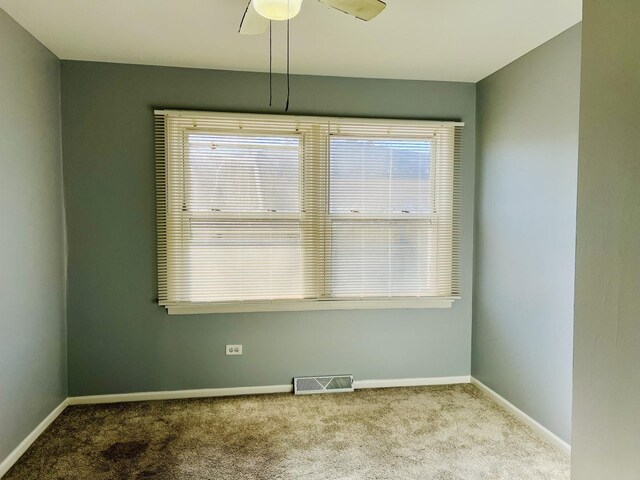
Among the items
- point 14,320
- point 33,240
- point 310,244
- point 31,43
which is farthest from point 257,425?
point 31,43

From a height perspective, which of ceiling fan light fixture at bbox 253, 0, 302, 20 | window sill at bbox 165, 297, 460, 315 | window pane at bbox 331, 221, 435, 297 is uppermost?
ceiling fan light fixture at bbox 253, 0, 302, 20

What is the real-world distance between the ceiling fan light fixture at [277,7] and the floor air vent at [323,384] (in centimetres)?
265

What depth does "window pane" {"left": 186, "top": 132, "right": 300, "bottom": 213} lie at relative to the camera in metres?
3.12

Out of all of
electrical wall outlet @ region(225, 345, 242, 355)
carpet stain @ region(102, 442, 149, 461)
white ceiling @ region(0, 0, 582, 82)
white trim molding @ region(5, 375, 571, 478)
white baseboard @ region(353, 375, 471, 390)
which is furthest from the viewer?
white baseboard @ region(353, 375, 471, 390)

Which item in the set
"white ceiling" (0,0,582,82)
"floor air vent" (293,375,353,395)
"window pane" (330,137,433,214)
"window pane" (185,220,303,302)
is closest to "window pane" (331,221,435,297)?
"window pane" (330,137,433,214)

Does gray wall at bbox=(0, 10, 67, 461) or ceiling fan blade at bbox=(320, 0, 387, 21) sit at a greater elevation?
ceiling fan blade at bbox=(320, 0, 387, 21)

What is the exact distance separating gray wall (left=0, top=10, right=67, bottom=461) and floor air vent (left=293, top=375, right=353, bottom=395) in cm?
179

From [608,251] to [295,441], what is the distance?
2.12 metres

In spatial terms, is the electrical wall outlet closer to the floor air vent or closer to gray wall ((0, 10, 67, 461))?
the floor air vent

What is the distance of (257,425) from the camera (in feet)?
9.11

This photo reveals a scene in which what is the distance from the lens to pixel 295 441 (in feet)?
8.45

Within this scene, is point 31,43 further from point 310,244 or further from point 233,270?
point 310,244

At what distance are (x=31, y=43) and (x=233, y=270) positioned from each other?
201cm

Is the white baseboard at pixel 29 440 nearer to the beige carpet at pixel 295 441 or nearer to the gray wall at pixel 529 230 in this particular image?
the beige carpet at pixel 295 441
